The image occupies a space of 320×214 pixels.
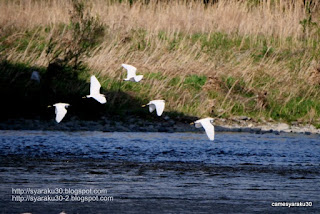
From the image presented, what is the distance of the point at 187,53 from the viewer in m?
15.6

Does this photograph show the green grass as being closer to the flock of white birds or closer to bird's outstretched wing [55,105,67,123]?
the flock of white birds

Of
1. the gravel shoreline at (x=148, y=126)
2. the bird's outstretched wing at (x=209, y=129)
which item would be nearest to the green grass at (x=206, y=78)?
the gravel shoreline at (x=148, y=126)

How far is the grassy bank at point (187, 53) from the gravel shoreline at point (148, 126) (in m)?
0.37

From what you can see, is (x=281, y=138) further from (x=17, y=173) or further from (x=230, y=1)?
(x=230, y=1)

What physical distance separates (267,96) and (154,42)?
331 cm

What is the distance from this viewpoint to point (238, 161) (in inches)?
362

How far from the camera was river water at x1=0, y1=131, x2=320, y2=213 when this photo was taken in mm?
6293

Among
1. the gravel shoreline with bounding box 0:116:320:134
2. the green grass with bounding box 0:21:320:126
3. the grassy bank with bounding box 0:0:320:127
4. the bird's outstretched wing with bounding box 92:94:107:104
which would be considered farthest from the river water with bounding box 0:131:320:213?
the grassy bank with bounding box 0:0:320:127

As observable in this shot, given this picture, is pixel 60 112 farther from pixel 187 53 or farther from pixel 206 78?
pixel 187 53

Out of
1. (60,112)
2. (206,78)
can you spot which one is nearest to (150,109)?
(60,112)

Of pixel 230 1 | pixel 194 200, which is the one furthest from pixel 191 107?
pixel 194 200

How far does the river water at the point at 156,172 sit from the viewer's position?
6293 mm

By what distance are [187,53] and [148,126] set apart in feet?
11.3

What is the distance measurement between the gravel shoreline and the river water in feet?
1.36
